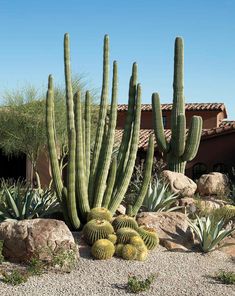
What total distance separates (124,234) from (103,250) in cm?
58

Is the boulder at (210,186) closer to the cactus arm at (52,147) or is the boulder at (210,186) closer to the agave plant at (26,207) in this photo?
the agave plant at (26,207)

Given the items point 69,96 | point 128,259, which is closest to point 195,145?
point 69,96

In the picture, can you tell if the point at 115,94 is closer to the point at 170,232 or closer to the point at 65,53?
the point at 65,53

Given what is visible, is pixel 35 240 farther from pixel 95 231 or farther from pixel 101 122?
pixel 101 122

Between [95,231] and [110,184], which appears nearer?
[95,231]

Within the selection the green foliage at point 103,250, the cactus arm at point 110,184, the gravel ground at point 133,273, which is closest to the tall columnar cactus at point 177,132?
the cactus arm at point 110,184

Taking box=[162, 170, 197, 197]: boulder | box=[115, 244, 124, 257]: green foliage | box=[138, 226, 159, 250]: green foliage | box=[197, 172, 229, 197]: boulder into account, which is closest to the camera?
box=[115, 244, 124, 257]: green foliage

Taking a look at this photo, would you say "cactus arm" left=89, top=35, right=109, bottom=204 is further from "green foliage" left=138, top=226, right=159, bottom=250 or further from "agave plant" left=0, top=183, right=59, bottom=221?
"green foliage" left=138, top=226, right=159, bottom=250

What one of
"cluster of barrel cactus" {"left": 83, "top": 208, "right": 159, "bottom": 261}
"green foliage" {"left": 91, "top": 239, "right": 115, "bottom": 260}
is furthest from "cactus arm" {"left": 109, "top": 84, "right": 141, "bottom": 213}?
"green foliage" {"left": 91, "top": 239, "right": 115, "bottom": 260}

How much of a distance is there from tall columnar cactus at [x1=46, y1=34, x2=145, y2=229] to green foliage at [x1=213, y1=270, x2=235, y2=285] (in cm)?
282

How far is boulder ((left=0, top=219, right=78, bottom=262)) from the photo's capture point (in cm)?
784

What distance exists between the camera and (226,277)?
7.62 m

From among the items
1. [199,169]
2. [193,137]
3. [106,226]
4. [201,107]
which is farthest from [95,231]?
[201,107]

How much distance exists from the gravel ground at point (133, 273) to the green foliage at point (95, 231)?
0.19 meters
